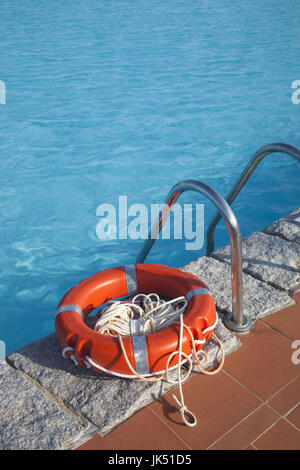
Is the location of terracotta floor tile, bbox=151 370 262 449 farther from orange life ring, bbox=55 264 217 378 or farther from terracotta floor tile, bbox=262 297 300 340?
terracotta floor tile, bbox=262 297 300 340

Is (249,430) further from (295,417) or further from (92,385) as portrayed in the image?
(92,385)

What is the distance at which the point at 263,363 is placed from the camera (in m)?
1.86

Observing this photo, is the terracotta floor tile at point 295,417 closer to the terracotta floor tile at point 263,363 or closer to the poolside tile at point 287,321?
the terracotta floor tile at point 263,363

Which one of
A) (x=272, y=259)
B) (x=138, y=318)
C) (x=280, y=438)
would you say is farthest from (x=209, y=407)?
(x=272, y=259)

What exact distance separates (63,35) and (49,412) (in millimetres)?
11467

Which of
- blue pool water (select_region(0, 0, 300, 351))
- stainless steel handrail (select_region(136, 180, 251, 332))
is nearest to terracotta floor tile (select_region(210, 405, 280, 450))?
stainless steel handrail (select_region(136, 180, 251, 332))

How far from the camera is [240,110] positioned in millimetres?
6969

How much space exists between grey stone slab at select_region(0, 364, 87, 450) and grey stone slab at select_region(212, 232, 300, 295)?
129 cm

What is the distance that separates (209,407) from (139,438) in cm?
30

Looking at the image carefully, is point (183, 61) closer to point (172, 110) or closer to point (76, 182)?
point (172, 110)

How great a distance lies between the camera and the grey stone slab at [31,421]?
1534 millimetres

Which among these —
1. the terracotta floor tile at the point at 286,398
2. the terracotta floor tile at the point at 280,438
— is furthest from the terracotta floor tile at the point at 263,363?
the terracotta floor tile at the point at 280,438

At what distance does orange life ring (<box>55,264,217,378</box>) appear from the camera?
1.68m

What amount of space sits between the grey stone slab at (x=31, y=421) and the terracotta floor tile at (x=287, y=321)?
102 centimetres
